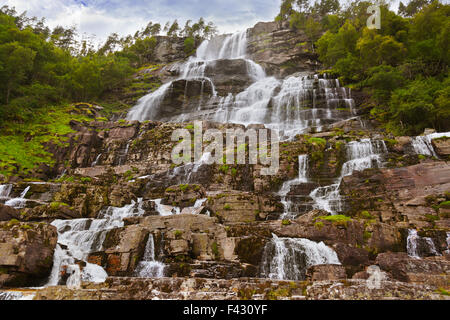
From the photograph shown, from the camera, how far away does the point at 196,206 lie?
18.6 m

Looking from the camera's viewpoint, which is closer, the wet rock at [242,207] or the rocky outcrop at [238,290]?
the rocky outcrop at [238,290]

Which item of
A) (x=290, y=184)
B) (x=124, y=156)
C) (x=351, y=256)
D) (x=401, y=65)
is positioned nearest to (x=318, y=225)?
(x=351, y=256)

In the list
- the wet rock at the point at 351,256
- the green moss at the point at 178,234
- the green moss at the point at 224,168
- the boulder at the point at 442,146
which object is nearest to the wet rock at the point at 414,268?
the wet rock at the point at 351,256

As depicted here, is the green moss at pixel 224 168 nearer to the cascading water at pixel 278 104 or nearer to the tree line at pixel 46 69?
the cascading water at pixel 278 104

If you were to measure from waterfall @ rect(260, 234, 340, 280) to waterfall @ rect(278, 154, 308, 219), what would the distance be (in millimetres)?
4784

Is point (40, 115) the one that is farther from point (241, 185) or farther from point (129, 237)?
point (129, 237)

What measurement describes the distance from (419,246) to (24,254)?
51.2 ft

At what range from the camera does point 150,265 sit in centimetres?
1177

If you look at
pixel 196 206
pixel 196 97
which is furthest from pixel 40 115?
pixel 196 206

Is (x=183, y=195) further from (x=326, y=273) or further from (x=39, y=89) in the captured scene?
(x=39, y=89)

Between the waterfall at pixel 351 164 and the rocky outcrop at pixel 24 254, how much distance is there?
13773 millimetres

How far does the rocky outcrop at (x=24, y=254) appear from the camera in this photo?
10117 mm

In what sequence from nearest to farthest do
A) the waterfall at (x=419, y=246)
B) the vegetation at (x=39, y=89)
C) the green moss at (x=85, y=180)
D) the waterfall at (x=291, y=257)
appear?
the waterfall at (x=291, y=257), the waterfall at (x=419, y=246), the green moss at (x=85, y=180), the vegetation at (x=39, y=89)
